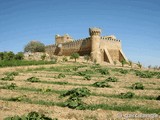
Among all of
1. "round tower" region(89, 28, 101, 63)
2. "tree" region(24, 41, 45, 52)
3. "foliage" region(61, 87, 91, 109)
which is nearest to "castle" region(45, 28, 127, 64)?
"round tower" region(89, 28, 101, 63)

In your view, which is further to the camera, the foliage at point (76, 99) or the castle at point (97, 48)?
the castle at point (97, 48)

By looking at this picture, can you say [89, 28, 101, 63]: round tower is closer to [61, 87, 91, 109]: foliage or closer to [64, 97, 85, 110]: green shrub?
[61, 87, 91, 109]: foliage

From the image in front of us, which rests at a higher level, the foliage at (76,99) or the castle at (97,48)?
the castle at (97,48)

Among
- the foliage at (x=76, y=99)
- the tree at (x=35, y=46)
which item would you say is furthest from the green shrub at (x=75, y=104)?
the tree at (x=35, y=46)

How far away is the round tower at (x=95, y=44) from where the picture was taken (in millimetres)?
47719

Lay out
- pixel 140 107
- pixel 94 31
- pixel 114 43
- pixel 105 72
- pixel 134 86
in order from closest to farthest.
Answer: pixel 140 107 < pixel 134 86 < pixel 105 72 < pixel 94 31 < pixel 114 43

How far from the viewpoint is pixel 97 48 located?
48.4m

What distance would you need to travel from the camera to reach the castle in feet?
159

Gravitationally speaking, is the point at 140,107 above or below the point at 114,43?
below

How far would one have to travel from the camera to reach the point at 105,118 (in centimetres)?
797

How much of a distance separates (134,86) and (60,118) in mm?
7839

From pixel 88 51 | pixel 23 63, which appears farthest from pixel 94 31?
pixel 23 63

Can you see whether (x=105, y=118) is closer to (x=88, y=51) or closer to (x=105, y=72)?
(x=105, y=72)

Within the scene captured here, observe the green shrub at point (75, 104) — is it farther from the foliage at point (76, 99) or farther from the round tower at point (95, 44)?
the round tower at point (95, 44)
